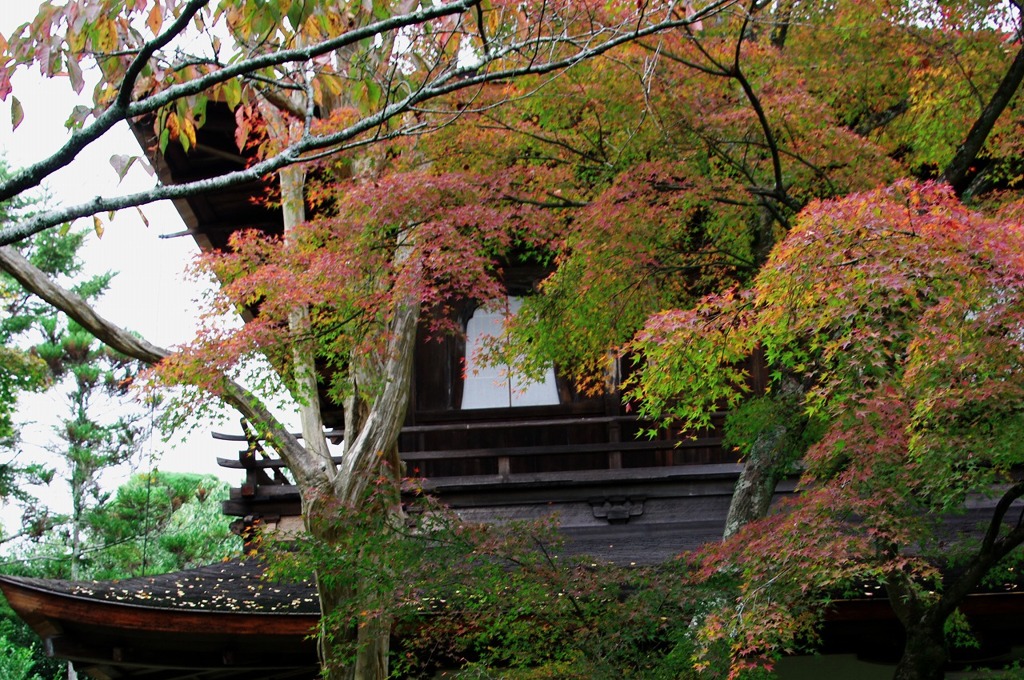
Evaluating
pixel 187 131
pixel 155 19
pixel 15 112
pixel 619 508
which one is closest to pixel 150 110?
pixel 15 112

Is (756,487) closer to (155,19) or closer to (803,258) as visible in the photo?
(803,258)

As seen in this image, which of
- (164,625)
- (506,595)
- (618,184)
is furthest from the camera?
(164,625)

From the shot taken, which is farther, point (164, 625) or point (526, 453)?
point (526, 453)

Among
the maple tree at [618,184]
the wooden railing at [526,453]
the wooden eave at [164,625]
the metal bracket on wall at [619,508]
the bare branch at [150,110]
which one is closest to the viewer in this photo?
the bare branch at [150,110]

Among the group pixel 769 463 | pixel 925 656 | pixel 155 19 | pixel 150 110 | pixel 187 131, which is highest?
pixel 155 19

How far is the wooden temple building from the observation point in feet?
27.9

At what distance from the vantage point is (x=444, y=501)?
411 inches

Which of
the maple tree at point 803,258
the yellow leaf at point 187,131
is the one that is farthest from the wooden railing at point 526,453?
the yellow leaf at point 187,131

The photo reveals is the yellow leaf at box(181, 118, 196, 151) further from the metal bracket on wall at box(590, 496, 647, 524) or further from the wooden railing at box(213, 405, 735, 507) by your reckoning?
the metal bracket on wall at box(590, 496, 647, 524)

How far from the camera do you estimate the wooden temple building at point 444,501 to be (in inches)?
334

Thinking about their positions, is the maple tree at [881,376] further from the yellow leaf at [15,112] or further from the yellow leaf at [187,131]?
the yellow leaf at [15,112]

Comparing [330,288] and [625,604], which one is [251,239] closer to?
[330,288]

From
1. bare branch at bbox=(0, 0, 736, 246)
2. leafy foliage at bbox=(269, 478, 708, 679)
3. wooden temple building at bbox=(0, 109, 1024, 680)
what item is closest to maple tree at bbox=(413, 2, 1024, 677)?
leafy foliage at bbox=(269, 478, 708, 679)

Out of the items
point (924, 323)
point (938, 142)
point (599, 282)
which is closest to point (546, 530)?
point (599, 282)
